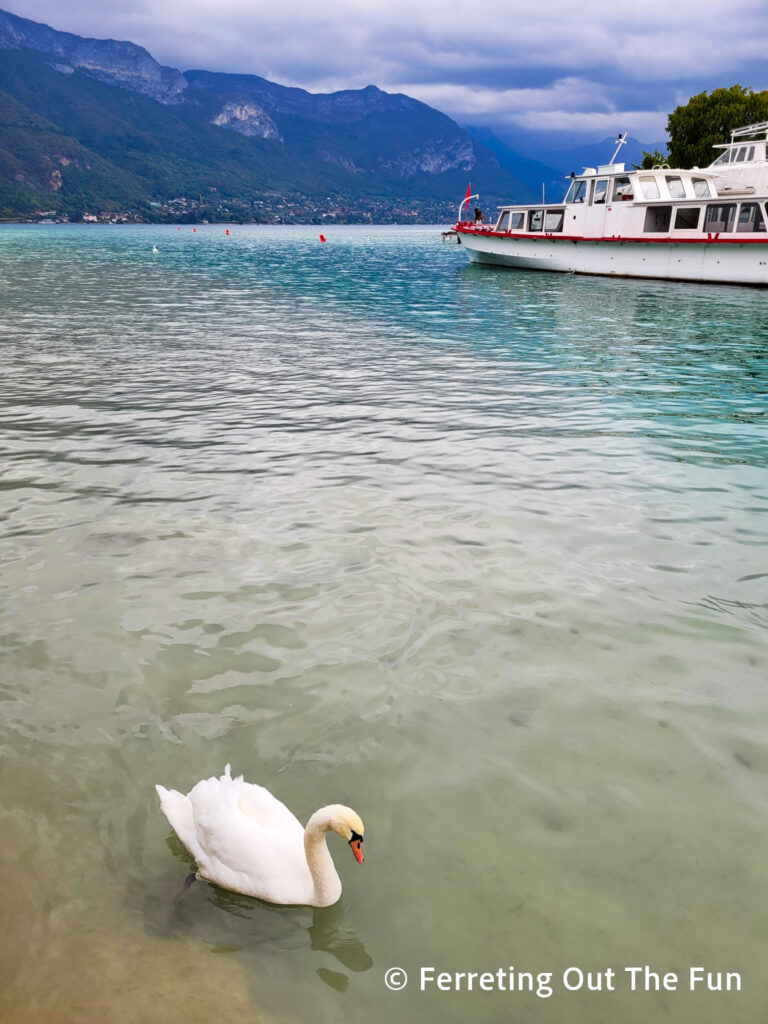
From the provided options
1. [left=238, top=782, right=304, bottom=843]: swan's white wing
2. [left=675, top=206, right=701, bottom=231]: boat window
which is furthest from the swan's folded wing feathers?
[left=675, top=206, right=701, bottom=231]: boat window

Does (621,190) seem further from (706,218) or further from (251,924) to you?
(251,924)

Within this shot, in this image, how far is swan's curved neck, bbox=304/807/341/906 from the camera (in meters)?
3.61

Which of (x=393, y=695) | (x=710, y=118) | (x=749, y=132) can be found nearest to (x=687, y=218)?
(x=749, y=132)

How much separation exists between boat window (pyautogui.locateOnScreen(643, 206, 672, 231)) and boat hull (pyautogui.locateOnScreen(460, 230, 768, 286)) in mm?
1494

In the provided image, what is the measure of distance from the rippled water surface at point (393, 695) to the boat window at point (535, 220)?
36.4 meters

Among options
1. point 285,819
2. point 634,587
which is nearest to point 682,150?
point 634,587

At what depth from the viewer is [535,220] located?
4647cm

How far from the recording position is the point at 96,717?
5379mm

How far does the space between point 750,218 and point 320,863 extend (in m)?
40.9

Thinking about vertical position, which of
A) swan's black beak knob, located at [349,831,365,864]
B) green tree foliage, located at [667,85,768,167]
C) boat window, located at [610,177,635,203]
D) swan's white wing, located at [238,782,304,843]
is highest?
green tree foliage, located at [667,85,768,167]

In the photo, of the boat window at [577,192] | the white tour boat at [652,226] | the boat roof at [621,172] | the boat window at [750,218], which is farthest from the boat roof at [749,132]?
the boat window at [750,218]

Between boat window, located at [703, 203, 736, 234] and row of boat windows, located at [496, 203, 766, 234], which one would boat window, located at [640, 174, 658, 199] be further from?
boat window, located at [703, 203, 736, 234]

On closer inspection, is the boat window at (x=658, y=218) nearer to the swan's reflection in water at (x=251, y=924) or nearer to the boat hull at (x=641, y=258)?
the boat hull at (x=641, y=258)

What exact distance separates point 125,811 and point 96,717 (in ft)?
3.50
